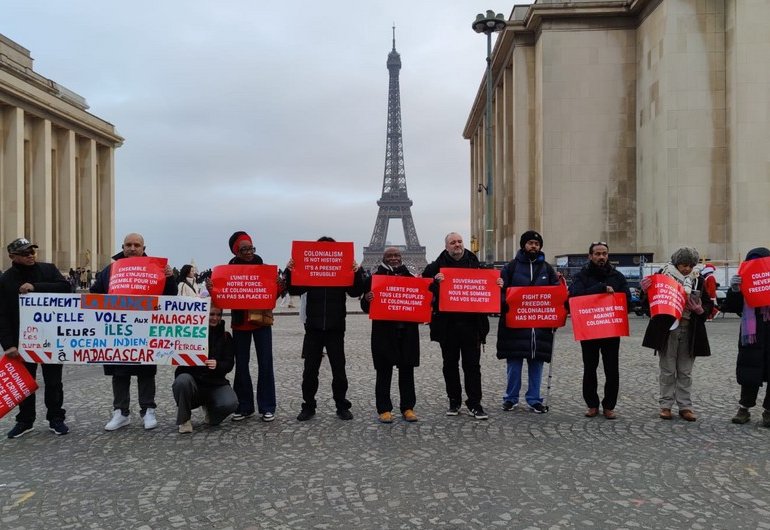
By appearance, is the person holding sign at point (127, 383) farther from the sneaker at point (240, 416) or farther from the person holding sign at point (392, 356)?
the person holding sign at point (392, 356)

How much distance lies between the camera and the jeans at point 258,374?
7199 millimetres

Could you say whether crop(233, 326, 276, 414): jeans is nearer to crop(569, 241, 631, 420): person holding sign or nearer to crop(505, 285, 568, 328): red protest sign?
crop(505, 285, 568, 328): red protest sign

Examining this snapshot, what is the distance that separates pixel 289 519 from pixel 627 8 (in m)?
36.0

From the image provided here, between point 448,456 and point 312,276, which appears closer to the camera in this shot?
point 448,456

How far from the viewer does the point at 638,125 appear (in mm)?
34469

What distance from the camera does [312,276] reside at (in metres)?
7.39

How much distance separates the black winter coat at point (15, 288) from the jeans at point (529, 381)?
16.5 ft

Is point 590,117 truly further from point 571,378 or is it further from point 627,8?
point 571,378

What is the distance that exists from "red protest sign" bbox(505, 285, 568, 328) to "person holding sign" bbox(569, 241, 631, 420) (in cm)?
21

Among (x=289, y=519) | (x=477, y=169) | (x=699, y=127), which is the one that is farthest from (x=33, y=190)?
(x=289, y=519)

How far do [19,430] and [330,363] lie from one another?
10.5 feet

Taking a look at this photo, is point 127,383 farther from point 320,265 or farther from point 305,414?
point 320,265

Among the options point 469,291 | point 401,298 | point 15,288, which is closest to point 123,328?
point 15,288

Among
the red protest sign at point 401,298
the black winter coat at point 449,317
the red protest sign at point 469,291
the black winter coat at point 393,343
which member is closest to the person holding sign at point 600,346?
the red protest sign at point 469,291
